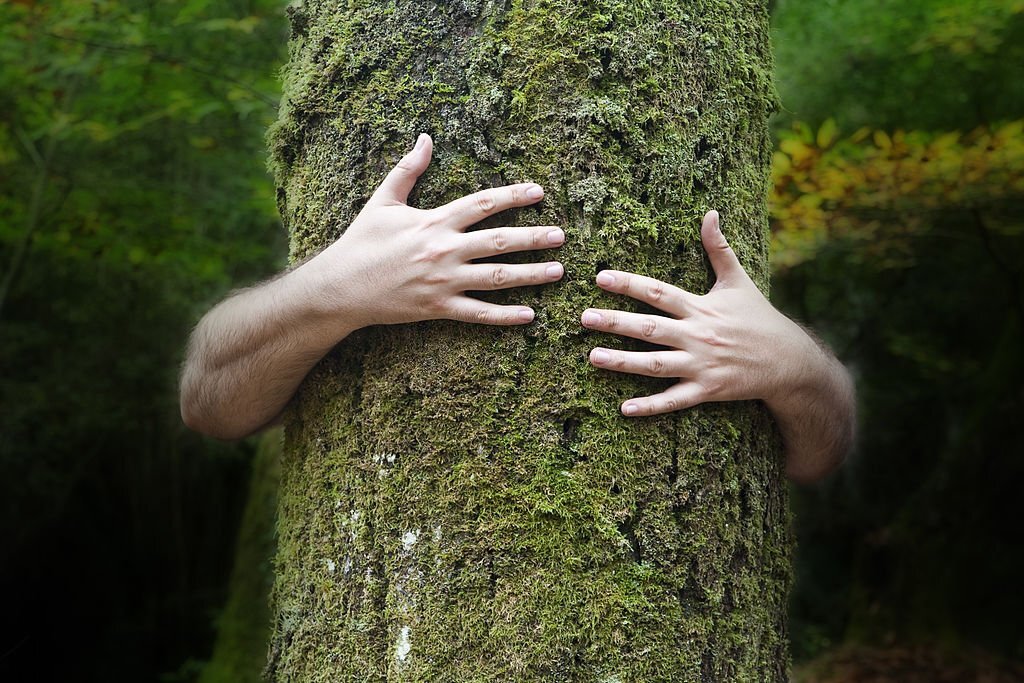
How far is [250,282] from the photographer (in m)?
6.15

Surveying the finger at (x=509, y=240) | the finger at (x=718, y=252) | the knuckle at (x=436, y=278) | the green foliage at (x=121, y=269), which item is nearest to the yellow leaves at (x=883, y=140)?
the green foliage at (x=121, y=269)

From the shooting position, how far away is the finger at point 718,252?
1.43 m

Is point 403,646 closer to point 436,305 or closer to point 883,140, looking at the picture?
point 436,305

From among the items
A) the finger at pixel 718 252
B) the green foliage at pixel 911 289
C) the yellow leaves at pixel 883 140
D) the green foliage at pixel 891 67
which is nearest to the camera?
the finger at pixel 718 252

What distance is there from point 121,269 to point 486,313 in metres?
7.28

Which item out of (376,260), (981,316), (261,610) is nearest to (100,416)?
(261,610)

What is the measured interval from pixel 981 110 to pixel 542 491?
6.96m

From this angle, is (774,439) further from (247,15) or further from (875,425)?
(875,425)

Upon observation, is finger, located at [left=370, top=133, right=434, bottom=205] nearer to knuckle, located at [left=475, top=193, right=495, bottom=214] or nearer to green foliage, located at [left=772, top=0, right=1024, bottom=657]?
knuckle, located at [left=475, top=193, right=495, bottom=214]

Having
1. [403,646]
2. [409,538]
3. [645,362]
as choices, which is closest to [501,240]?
[645,362]

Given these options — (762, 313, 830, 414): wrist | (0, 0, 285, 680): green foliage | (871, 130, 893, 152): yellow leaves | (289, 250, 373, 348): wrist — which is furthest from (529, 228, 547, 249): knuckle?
(871, 130, 893, 152): yellow leaves

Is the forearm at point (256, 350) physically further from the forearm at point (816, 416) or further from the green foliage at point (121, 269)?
the green foliage at point (121, 269)

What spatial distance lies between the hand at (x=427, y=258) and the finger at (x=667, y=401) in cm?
24

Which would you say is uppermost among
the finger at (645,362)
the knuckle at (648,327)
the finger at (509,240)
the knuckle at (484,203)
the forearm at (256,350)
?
the knuckle at (484,203)
